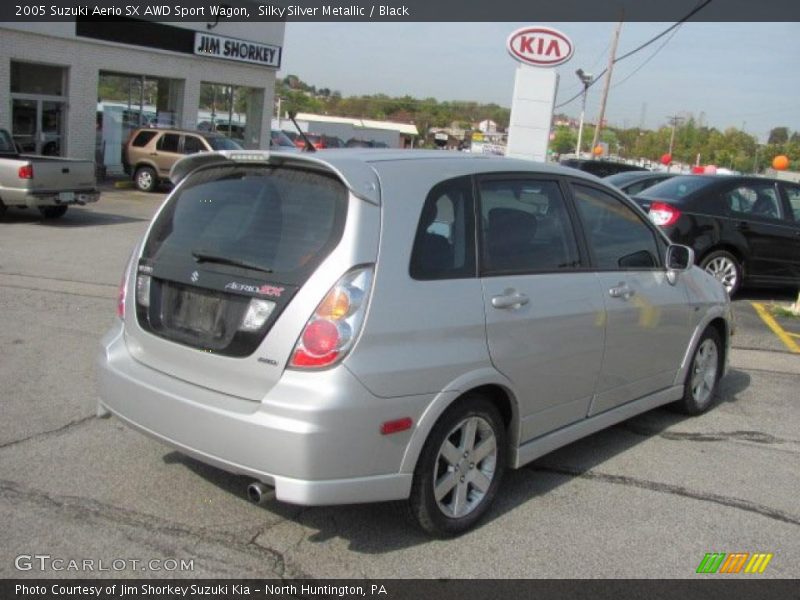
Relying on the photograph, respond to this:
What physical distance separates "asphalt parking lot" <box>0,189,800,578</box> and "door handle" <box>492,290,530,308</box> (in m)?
1.08

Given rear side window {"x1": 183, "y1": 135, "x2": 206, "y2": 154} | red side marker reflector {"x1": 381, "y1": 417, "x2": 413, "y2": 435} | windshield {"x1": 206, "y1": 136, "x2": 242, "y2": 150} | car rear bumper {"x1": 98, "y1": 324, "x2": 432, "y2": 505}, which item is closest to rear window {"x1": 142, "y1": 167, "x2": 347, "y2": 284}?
car rear bumper {"x1": 98, "y1": 324, "x2": 432, "y2": 505}

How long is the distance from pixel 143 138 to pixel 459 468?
2090 centimetres

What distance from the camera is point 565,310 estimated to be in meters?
4.18

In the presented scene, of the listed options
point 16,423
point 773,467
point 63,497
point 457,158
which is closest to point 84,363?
point 16,423

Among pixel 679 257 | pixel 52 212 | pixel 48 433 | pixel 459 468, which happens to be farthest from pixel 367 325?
pixel 52 212

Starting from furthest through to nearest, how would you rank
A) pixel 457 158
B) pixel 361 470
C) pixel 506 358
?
pixel 457 158 → pixel 506 358 → pixel 361 470

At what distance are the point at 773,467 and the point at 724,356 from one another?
52.0 inches

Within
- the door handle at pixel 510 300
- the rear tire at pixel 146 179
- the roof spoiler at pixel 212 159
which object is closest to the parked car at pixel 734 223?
the door handle at pixel 510 300

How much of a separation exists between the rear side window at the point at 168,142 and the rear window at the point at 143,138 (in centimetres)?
37

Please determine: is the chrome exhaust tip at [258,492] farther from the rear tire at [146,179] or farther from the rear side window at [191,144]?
the rear tire at [146,179]

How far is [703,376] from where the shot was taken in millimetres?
5875

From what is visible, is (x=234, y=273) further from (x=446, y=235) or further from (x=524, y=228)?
(x=524, y=228)
